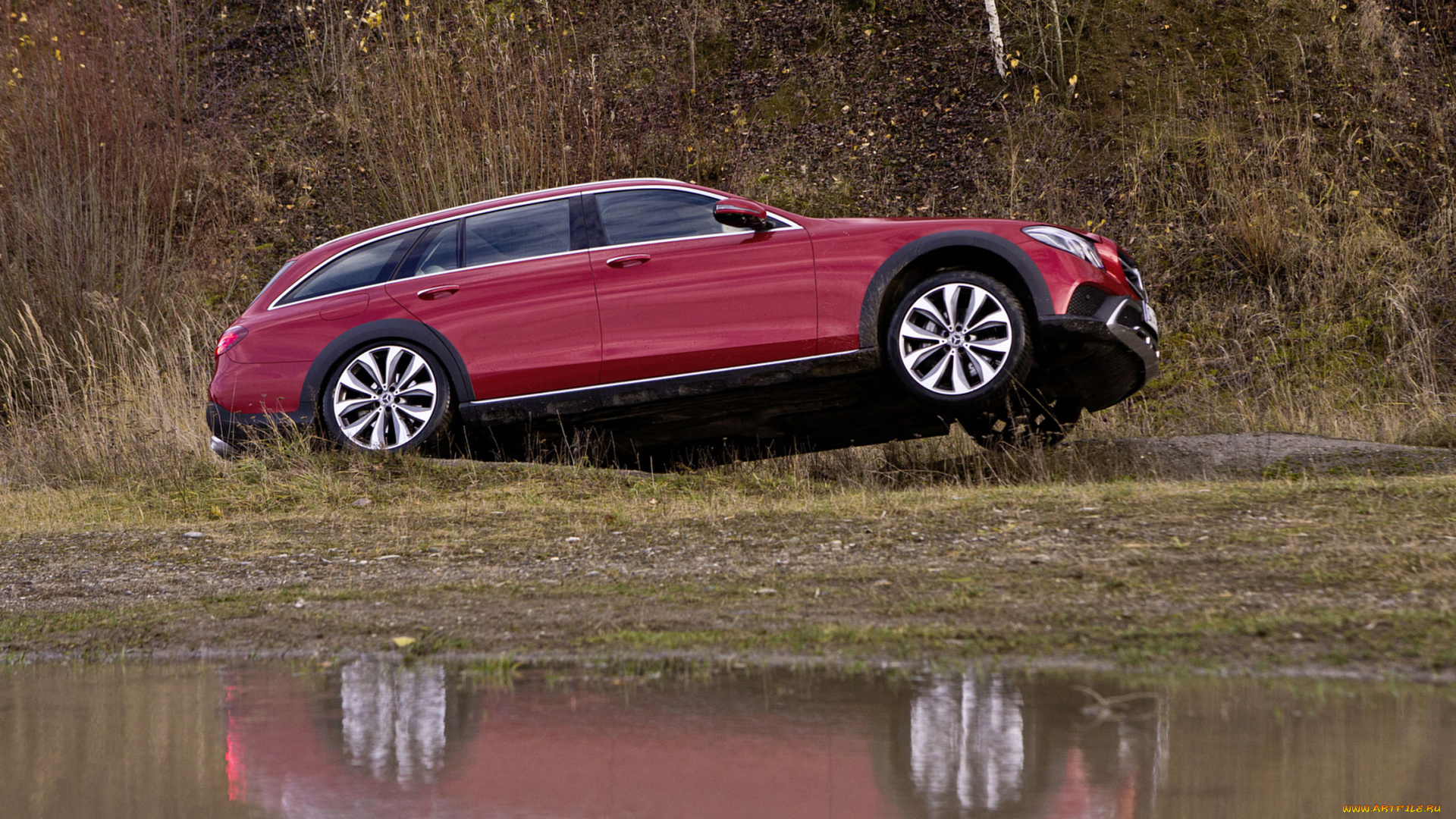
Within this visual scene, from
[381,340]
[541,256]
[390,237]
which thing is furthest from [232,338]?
[541,256]

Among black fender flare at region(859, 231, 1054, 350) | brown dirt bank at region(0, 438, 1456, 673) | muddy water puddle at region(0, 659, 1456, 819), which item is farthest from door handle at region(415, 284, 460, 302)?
muddy water puddle at region(0, 659, 1456, 819)

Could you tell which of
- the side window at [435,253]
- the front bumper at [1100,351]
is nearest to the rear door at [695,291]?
the side window at [435,253]

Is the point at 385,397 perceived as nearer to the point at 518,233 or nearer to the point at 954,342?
the point at 518,233

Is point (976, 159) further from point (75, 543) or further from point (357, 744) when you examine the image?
point (357, 744)

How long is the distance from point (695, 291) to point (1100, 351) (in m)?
2.45

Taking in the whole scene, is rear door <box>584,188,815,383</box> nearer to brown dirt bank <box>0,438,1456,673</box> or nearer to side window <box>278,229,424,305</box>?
brown dirt bank <box>0,438,1456,673</box>

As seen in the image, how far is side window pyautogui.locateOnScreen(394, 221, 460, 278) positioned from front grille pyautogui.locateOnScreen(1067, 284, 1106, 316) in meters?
3.92

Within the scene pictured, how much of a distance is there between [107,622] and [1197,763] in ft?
13.3

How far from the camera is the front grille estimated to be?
24.6 ft

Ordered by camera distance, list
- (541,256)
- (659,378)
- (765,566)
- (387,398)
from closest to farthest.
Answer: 1. (765,566)
2. (659,378)
3. (541,256)
4. (387,398)

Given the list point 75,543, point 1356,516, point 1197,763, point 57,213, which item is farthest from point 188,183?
point 1197,763

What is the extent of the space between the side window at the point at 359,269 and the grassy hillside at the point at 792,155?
2347 mm

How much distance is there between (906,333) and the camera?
300 inches

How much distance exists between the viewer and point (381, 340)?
8438 millimetres
